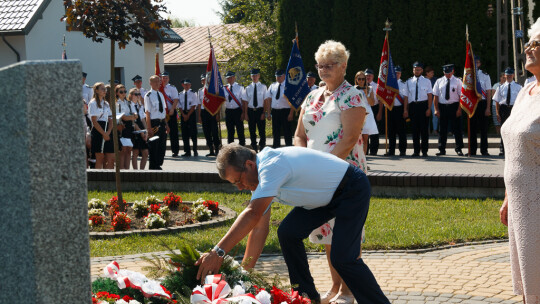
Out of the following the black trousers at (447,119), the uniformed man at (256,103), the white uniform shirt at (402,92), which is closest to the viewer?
the black trousers at (447,119)

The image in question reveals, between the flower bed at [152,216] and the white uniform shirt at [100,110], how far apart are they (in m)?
3.96

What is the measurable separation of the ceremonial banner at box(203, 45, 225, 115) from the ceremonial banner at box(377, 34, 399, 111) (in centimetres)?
429

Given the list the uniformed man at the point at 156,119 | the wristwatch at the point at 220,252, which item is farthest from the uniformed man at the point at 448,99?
the wristwatch at the point at 220,252

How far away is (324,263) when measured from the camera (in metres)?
7.70

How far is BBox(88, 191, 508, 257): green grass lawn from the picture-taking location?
8453mm

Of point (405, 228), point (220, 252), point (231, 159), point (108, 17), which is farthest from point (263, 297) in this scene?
point (108, 17)

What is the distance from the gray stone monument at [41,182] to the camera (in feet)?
9.07

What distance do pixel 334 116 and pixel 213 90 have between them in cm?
1479

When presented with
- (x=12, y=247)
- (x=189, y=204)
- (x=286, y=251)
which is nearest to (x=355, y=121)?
(x=286, y=251)

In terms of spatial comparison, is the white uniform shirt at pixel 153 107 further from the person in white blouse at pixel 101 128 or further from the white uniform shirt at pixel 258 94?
the white uniform shirt at pixel 258 94

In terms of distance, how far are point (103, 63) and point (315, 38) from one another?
34.5ft

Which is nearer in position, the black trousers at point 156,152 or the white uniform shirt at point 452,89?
the black trousers at point 156,152

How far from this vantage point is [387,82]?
19.2m

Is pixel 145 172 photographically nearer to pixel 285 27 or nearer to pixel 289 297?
pixel 289 297
